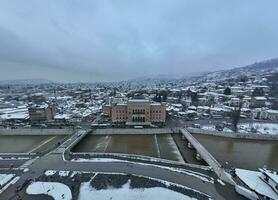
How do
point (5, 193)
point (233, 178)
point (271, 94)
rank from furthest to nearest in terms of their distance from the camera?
point (271, 94), point (233, 178), point (5, 193)

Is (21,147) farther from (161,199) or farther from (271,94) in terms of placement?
(271,94)

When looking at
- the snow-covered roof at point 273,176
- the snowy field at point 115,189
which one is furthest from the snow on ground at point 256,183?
the snowy field at point 115,189

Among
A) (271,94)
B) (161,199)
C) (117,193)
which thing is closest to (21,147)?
(117,193)

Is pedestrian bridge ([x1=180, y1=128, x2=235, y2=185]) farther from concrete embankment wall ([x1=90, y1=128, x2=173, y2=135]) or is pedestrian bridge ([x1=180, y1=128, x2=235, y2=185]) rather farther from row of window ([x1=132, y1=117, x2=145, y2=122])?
row of window ([x1=132, y1=117, x2=145, y2=122])

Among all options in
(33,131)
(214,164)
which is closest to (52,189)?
(214,164)

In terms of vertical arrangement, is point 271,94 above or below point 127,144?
above

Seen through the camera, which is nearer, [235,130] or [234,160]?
[234,160]
